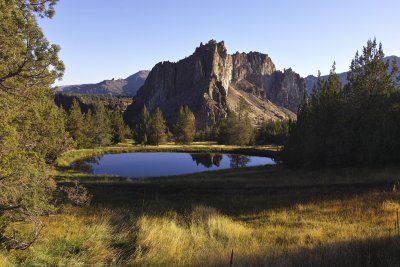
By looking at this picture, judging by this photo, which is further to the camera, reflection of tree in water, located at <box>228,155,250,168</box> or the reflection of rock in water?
the reflection of rock in water

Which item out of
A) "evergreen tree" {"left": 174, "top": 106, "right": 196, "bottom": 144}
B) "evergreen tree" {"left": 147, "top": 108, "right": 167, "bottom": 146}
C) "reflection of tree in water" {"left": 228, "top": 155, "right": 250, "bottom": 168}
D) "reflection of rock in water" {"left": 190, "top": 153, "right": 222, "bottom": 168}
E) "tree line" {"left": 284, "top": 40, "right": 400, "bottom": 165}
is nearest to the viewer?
"tree line" {"left": 284, "top": 40, "right": 400, "bottom": 165}

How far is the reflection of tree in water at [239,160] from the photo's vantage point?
68938mm

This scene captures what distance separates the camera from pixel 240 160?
75.7m

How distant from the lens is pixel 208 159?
3100 inches

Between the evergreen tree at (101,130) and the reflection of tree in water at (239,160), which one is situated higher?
the evergreen tree at (101,130)


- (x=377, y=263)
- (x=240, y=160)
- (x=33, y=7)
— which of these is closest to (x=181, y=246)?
(x=377, y=263)

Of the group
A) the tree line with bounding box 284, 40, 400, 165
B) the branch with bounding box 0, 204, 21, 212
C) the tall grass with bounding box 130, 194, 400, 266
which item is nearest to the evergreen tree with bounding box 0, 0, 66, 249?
the branch with bounding box 0, 204, 21, 212

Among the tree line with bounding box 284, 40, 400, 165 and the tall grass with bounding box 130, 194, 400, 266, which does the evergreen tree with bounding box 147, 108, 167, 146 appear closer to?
the tree line with bounding box 284, 40, 400, 165

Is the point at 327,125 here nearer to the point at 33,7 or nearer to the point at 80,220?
the point at 80,220

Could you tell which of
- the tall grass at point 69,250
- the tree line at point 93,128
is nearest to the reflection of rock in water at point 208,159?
the tree line at point 93,128

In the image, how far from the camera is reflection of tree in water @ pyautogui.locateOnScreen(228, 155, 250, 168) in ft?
226

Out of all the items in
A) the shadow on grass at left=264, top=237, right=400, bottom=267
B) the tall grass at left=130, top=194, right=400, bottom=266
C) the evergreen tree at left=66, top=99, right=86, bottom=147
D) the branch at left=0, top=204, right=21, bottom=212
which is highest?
the evergreen tree at left=66, top=99, right=86, bottom=147

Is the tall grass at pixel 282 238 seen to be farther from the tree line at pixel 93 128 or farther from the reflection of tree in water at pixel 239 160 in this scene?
the tree line at pixel 93 128

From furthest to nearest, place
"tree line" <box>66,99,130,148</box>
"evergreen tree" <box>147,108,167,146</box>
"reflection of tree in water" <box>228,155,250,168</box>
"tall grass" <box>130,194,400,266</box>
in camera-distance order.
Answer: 1. "evergreen tree" <box>147,108,167,146</box>
2. "tree line" <box>66,99,130,148</box>
3. "reflection of tree in water" <box>228,155,250,168</box>
4. "tall grass" <box>130,194,400,266</box>
